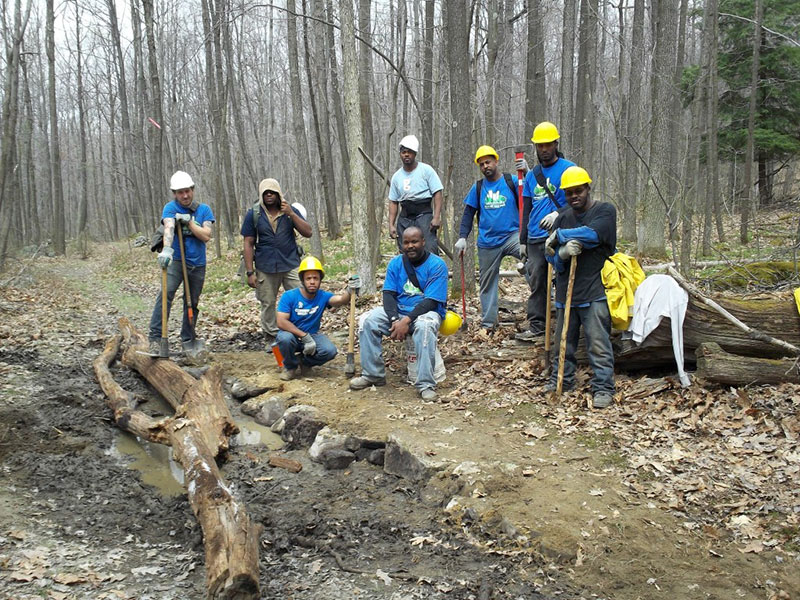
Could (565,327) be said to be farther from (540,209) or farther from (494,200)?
(494,200)

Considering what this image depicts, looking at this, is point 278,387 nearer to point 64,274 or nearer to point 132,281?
point 132,281

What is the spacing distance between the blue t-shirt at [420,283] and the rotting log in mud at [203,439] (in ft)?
6.97

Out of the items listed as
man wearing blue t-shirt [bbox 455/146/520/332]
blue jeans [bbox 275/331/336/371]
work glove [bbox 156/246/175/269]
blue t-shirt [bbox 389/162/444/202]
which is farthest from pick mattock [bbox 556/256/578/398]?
work glove [bbox 156/246/175/269]

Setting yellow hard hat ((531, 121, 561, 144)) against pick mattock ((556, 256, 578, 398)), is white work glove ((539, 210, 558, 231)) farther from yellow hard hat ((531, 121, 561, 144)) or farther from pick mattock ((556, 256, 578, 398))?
yellow hard hat ((531, 121, 561, 144))

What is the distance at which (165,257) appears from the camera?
7262mm

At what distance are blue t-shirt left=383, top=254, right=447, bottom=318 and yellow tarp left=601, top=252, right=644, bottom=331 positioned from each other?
5.39ft

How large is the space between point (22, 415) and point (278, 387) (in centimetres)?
255

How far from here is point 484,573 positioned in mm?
3824

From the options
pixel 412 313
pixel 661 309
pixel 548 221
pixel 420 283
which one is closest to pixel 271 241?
pixel 420 283

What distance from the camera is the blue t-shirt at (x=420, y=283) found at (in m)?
6.65

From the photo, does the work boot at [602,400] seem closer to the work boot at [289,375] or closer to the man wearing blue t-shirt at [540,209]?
the man wearing blue t-shirt at [540,209]

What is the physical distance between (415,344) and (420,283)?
66cm

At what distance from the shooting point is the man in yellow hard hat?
5.74 meters

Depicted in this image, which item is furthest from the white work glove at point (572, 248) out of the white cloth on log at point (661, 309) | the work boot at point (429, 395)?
the work boot at point (429, 395)
